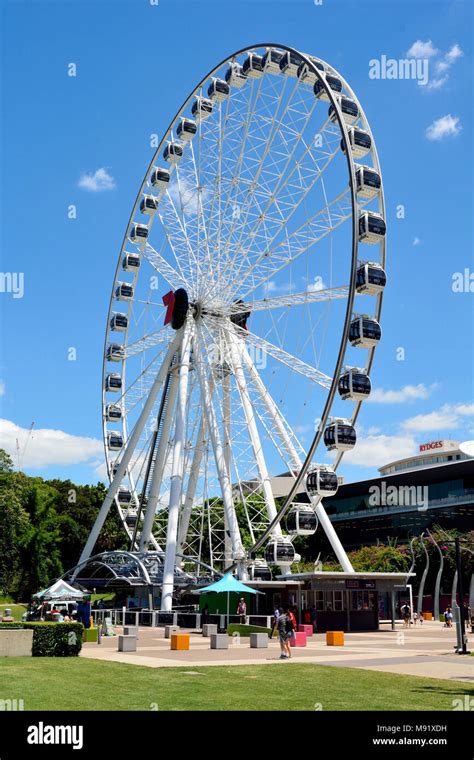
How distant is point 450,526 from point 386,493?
10.4 meters

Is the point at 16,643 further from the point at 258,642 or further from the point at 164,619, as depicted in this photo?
the point at 164,619

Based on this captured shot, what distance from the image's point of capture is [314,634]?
3841 cm

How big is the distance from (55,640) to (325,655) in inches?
320

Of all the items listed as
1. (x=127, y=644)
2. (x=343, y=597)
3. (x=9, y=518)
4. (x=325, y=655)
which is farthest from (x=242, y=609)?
(x=9, y=518)

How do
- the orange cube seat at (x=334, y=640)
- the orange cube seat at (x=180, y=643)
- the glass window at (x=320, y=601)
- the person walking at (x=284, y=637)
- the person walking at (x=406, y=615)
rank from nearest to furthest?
the person walking at (x=284, y=637) → the orange cube seat at (x=180, y=643) → the orange cube seat at (x=334, y=640) → the glass window at (x=320, y=601) → the person walking at (x=406, y=615)

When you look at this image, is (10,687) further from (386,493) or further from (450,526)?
(386,493)

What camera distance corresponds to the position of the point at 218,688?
1622cm

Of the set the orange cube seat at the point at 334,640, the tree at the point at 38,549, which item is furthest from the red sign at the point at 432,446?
the orange cube seat at the point at 334,640

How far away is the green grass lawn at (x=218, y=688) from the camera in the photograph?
14039 mm

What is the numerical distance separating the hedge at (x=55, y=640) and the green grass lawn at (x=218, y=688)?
6.62ft

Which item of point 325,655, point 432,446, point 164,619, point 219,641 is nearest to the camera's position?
point 325,655

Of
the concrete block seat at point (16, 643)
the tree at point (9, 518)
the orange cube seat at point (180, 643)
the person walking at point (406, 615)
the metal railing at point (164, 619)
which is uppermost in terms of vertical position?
the tree at point (9, 518)

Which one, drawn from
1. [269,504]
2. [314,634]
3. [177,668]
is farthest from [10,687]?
[269,504]

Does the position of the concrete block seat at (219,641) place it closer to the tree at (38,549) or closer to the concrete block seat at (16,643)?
the concrete block seat at (16,643)
